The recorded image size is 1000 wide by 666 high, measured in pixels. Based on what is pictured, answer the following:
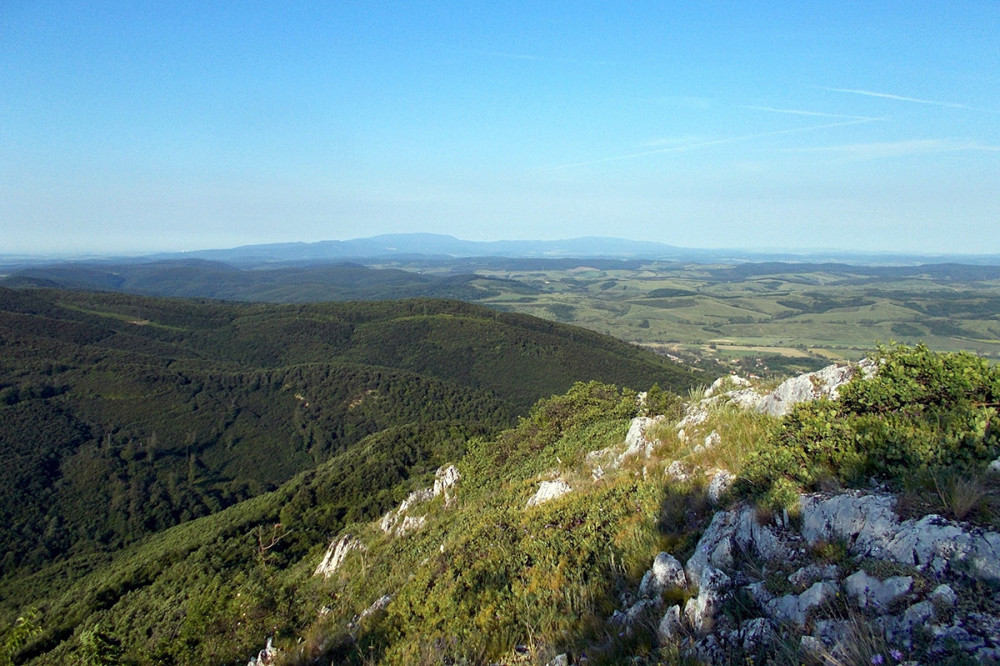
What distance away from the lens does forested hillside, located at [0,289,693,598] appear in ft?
183

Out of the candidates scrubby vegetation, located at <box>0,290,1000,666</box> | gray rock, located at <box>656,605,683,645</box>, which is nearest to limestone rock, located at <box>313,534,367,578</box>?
scrubby vegetation, located at <box>0,290,1000,666</box>

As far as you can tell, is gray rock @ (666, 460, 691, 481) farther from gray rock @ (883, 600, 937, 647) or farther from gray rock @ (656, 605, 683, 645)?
gray rock @ (883, 600, 937, 647)

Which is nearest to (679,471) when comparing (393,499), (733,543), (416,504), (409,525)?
(733,543)

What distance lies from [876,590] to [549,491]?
396 inches

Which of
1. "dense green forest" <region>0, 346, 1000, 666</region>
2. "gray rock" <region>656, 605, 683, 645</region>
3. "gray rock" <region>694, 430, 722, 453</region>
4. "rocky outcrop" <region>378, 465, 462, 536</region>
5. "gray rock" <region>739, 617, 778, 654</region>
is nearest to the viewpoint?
"gray rock" <region>739, 617, 778, 654</region>

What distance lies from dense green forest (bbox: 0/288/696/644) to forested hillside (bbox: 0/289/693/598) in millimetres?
298

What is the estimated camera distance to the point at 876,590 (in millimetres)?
3910

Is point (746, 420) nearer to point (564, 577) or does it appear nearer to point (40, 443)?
point (564, 577)

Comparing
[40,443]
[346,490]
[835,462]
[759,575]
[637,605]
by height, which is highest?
[835,462]

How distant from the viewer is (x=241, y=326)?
15438cm

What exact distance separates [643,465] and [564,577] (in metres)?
5.39

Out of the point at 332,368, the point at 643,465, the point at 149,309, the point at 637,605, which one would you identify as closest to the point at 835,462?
the point at 637,605

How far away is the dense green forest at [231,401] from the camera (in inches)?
2042

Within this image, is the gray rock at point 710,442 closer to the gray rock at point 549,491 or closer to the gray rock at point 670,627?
the gray rock at point 549,491
